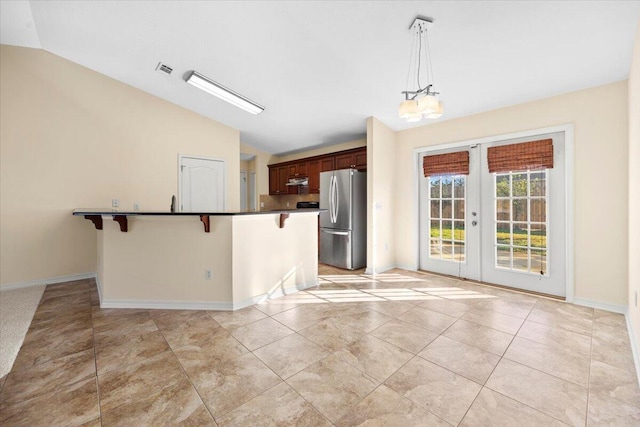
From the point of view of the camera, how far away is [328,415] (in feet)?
5.02

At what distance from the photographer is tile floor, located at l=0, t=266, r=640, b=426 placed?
155cm

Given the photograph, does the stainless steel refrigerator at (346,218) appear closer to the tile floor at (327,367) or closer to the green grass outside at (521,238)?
the green grass outside at (521,238)

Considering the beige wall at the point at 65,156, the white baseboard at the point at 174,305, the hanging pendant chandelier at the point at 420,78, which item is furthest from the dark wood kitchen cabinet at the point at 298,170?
the white baseboard at the point at 174,305

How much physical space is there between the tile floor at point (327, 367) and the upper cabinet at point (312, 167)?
2.84 meters

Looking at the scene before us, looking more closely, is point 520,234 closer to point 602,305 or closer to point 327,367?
point 602,305

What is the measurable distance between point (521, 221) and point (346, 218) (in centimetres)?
246

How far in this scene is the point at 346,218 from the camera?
4797 mm

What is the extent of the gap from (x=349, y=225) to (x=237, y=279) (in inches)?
90.0

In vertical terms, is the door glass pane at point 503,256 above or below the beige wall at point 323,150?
below

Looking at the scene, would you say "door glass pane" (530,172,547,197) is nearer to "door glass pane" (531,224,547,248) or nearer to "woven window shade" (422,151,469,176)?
"door glass pane" (531,224,547,248)

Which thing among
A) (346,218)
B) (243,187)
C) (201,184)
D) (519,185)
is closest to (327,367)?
(346,218)

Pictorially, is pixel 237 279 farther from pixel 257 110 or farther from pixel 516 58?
pixel 516 58

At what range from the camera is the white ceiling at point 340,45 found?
2.29 metres

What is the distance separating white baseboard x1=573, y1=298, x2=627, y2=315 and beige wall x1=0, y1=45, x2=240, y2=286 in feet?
19.5
